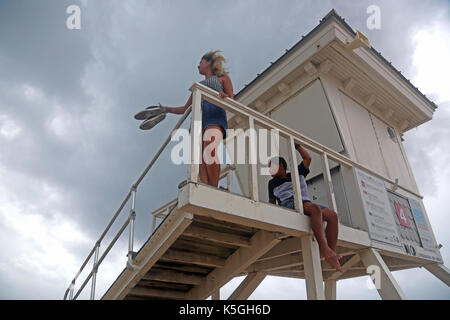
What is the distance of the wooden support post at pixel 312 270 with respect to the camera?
3002 mm

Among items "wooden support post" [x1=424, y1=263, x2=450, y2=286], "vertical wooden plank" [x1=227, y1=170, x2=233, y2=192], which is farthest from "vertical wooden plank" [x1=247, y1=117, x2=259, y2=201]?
"wooden support post" [x1=424, y1=263, x2=450, y2=286]

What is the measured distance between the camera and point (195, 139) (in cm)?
274

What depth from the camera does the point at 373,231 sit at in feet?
13.8

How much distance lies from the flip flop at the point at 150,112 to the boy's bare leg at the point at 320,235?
1864mm

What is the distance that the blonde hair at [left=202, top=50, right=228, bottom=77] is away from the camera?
3803mm

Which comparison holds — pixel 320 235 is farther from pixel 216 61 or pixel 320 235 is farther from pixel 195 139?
pixel 216 61

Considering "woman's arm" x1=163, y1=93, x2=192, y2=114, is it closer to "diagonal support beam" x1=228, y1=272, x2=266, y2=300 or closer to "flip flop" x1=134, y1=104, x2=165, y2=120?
"flip flop" x1=134, y1=104, x2=165, y2=120

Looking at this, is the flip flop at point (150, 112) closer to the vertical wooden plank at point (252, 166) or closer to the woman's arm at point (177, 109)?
the woman's arm at point (177, 109)

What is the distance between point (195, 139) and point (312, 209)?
4.68 ft

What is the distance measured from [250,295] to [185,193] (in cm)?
255

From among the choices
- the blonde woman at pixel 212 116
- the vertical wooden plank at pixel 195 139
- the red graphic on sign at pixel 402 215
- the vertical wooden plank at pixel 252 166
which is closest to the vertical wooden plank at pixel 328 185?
the vertical wooden plank at pixel 252 166

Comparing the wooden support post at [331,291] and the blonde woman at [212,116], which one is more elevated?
the blonde woman at [212,116]

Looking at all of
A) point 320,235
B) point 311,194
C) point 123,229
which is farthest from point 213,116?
point 311,194
